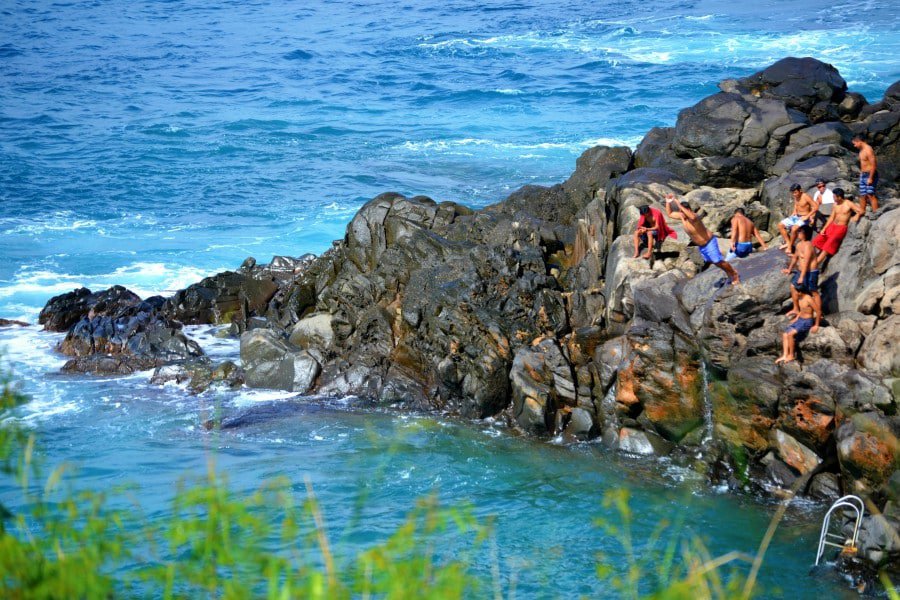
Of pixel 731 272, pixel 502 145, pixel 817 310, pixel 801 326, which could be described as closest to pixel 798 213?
pixel 731 272

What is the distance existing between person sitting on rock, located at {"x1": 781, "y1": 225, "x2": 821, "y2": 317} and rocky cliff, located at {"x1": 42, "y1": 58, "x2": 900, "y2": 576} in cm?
48

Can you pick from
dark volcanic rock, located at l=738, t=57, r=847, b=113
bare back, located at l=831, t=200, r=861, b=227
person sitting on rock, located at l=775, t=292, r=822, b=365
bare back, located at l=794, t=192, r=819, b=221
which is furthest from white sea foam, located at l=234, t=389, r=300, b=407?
dark volcanic rock, located at l=738, t=57, r=847, b=113

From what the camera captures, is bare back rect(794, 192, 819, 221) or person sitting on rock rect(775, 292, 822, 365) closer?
person sitting on rock rect(775, 292, 822, 365)

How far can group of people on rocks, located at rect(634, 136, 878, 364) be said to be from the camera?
14766 mm

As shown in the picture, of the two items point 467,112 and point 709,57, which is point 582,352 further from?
point 709,57

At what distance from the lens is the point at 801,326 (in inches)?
581

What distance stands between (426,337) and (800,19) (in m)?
49.7

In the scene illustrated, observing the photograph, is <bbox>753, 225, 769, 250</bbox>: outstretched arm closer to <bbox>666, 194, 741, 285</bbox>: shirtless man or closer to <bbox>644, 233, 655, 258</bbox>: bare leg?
<bbox>666, 194, 741, 285</bbox>: shirtless man

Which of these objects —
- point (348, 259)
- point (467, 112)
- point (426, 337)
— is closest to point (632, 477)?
point (426, 337)

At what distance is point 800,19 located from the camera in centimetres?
A: 5894

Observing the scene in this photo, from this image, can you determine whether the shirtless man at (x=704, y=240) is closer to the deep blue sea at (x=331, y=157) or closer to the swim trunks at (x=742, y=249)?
the swim trunks at (x=742, y=249)

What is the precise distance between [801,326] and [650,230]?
397cm

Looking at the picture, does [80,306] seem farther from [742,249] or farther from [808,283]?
[808,283]

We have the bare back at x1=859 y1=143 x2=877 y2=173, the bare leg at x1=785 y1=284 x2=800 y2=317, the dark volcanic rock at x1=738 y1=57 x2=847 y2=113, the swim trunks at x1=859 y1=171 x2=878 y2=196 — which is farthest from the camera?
the dark volcanic rock at x1=738 y1=57 x2=847 y2=113
